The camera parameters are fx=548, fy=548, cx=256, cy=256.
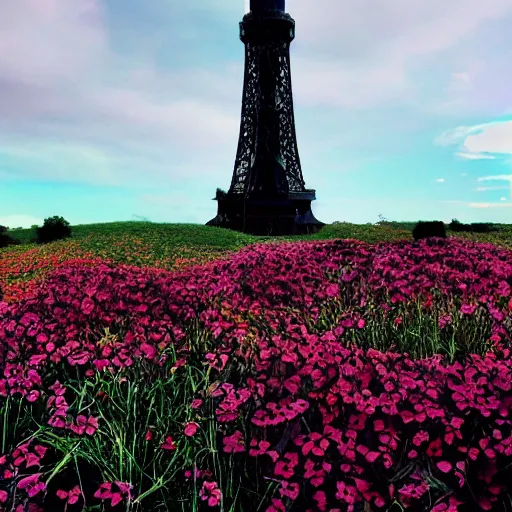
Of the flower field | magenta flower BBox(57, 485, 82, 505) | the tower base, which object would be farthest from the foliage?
magenta flower BBox(57, 485, 82, 505)

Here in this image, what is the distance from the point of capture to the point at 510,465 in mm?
4680

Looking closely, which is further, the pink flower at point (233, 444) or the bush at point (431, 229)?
the bush at point (431, 229)

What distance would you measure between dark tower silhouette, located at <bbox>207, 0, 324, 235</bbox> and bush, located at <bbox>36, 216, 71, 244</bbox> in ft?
51.6

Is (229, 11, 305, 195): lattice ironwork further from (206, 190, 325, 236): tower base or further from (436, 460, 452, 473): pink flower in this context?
(436, 460, 452, 473): pink flower

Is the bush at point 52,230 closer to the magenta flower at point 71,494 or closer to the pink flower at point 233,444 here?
the magenta flower at point 71,494

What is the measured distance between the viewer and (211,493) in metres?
4.36

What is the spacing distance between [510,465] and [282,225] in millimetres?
38329

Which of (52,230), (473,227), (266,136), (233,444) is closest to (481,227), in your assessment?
(473,227)

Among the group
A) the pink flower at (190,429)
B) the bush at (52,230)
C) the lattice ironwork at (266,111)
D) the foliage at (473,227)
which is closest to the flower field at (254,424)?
the pink flower at (190,429)

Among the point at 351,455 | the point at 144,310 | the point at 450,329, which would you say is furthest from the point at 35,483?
the point at 450,329

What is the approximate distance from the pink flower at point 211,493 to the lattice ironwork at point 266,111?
38193 millimetres

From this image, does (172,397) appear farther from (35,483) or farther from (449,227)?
(449,227)

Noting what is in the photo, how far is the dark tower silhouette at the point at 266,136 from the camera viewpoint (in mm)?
41812

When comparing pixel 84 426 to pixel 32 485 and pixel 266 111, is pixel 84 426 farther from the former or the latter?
pixel 266 111
